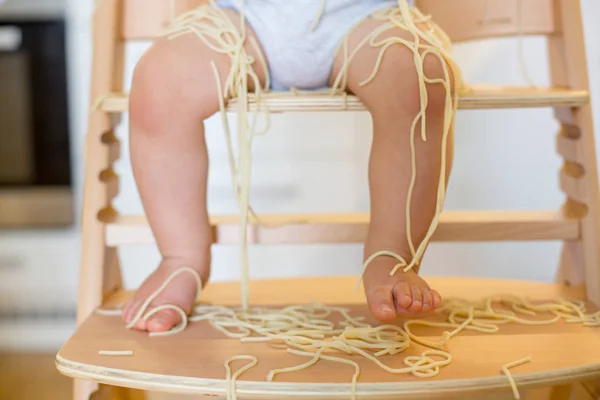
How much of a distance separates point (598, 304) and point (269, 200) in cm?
75

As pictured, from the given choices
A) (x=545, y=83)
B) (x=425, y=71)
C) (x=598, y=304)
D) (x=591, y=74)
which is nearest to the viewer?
(x=425, y=71)

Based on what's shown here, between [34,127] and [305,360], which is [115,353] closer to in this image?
[305,360]

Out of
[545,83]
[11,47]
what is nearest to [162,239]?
[11,47]

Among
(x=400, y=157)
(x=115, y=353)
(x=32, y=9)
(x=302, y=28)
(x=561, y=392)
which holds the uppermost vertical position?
(x=32, y=9)

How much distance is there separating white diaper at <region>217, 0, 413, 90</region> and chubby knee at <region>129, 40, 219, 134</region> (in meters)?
0.07

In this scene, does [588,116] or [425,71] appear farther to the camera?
[588,116]

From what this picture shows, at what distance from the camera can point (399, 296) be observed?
63cm

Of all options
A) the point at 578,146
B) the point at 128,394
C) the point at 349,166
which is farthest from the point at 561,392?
the point at 349,166

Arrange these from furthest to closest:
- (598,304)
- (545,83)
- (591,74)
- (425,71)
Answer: (545,83)
(591,74)
(598,304)
(425,71)

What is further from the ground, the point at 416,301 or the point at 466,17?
the point at 466,17

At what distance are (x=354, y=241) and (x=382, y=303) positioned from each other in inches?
8.5

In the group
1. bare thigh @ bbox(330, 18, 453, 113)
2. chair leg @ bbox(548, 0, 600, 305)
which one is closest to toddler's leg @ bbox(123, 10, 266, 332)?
bare thigh @ bbox(330, 18, 453, 113)

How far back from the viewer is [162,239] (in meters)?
0.76

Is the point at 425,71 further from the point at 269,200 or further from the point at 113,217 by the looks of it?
the point at 269,200
